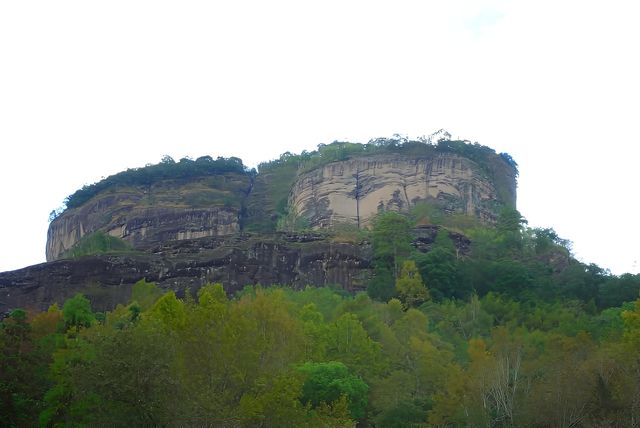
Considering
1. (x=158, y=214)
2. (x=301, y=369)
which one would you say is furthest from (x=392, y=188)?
(x=301, y=369)

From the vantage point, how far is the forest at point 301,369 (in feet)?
85.9

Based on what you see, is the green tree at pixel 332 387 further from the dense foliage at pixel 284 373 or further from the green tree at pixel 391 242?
the green tree at pixel 391 242

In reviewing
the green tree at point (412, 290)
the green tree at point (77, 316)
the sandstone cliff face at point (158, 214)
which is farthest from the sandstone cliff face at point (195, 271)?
the green tree at point (77, 316)

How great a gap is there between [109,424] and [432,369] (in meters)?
14.8

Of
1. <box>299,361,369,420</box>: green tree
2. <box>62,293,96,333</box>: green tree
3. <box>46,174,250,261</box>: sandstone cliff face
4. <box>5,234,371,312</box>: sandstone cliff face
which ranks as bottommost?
<box>299,361,369,420</box>: green tree

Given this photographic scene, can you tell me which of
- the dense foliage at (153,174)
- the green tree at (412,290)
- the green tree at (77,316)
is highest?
the dense foliage at (153,174)

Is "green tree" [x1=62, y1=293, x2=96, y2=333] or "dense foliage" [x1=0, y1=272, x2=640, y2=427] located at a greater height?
"green tree" [x1=62, y1=293, x2=96, y2=333]

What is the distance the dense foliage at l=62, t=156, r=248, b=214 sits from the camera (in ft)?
301

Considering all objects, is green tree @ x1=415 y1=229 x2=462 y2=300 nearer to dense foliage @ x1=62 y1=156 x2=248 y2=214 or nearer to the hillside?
the hillside

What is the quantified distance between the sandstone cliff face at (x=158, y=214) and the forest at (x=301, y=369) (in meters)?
35.5

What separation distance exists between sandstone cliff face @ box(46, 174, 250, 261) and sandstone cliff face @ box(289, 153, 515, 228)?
8.21 metres

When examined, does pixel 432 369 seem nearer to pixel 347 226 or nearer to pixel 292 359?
pixel 292 359

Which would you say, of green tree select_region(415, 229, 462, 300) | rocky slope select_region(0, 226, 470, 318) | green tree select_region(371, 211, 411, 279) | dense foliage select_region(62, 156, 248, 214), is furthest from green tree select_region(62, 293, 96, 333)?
dense foliage select_region(62, 156, 248, 214)

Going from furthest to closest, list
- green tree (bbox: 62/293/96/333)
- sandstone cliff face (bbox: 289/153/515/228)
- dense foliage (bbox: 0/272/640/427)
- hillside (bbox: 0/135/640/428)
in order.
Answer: sandstone cliff face (bbox: 289/153/515/228), green tree (bbox: 62/293/96/333), hillside (bbox: 0/135/640/428), dense foliage (bbox: 0/272/640/427)
